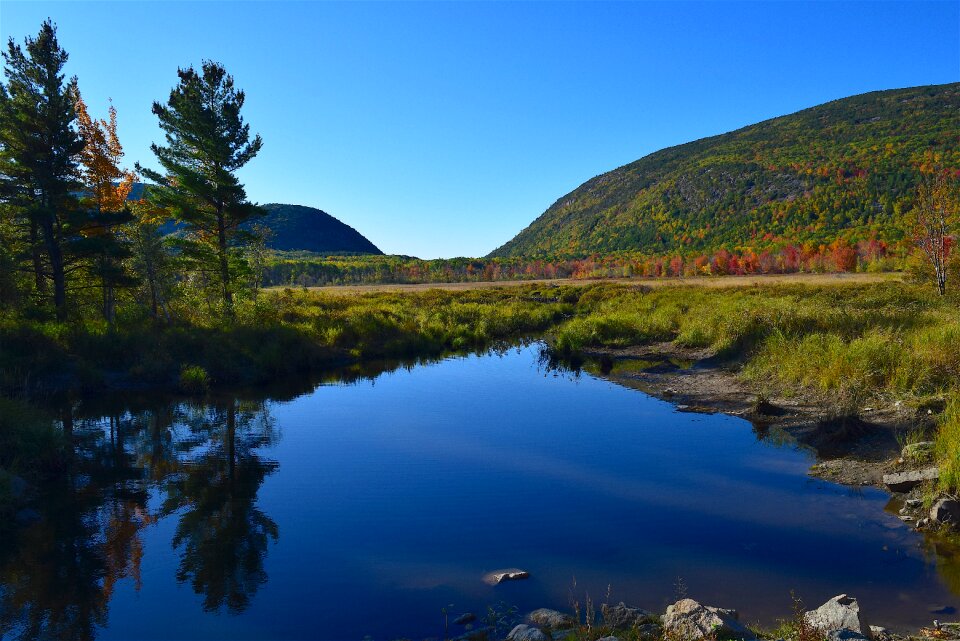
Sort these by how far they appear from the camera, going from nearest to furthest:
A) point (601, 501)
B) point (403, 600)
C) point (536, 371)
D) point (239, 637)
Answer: point (239, 637)
point (403, 600)
point (601, 501)
point (536, 371)

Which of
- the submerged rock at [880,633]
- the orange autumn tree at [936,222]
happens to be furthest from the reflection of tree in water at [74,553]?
the orange autumn tree at [936,222]

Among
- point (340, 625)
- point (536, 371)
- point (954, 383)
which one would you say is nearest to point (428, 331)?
point (536, 371)

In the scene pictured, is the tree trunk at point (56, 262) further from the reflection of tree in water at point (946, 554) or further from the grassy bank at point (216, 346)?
the reflection of tree in water at point (946, 554)

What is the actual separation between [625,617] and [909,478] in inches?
236

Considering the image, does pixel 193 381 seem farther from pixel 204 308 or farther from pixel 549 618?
pixel 549 618

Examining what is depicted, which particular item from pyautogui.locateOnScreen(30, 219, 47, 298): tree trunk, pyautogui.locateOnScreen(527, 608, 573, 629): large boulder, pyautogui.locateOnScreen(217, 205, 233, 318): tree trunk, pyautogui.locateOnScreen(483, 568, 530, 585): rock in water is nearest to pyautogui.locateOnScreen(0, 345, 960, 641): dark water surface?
pyautogui.locateOnScreen(483, 568, 530, 585): rock in water

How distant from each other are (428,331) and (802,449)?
20.6 metres

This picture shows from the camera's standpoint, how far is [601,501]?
945cm

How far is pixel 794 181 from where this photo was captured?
12838cm

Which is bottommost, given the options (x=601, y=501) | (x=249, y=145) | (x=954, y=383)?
(x=601, y=501)

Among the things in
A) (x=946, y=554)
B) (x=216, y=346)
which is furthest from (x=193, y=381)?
(x=946, y=554)

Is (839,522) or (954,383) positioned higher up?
(954,383)

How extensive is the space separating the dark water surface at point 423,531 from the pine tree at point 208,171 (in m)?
12.4

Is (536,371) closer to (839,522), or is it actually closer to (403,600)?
(839,522)
